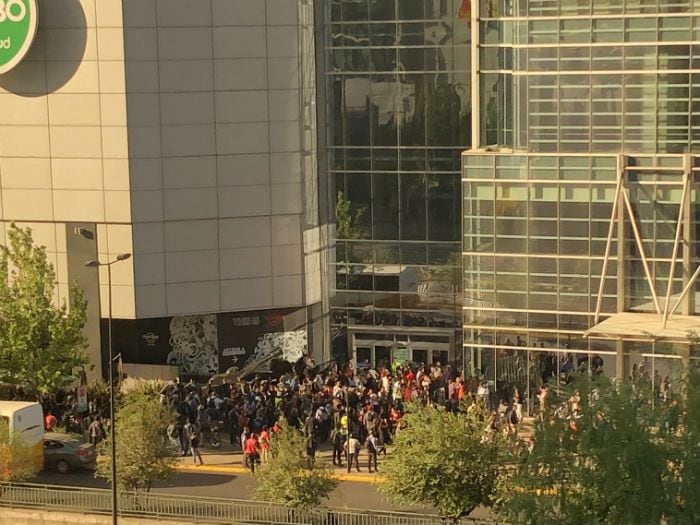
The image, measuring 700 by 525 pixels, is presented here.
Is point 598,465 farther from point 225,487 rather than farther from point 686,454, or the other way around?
point 225,487

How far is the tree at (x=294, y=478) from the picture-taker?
34.1 meters

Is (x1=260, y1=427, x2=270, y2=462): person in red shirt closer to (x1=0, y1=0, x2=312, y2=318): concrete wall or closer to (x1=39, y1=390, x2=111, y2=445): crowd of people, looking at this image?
(x1=39, y1=390, x2=111, y2=445): crowd of people

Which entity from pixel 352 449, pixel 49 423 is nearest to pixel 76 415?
pixel 49 423

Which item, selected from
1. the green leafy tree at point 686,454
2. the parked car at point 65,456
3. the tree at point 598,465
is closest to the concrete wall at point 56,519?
the parked car at point 65,456

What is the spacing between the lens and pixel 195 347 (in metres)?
52.5

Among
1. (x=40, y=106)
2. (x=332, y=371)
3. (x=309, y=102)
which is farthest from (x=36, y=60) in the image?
(x=332, y=371)

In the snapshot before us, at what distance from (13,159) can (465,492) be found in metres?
22.5

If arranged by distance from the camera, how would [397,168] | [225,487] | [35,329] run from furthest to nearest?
[397,168] < [35,329] < [225,487]

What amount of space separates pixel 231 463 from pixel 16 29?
15381 mm

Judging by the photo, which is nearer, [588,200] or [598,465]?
[598,465]

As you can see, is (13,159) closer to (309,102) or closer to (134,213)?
(134,213)

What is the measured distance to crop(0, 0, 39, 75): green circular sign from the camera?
4791cm

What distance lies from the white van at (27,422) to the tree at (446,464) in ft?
34.6

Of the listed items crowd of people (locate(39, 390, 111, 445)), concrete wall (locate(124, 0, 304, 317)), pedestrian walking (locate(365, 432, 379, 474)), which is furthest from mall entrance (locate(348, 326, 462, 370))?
pedestrian walking (locate(365, 432, 379, 474))
